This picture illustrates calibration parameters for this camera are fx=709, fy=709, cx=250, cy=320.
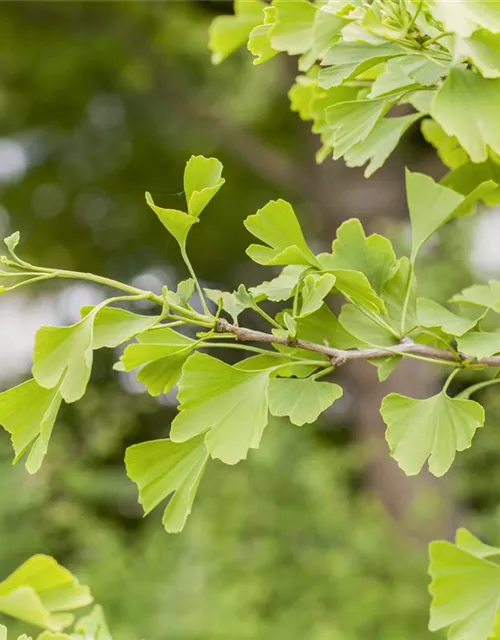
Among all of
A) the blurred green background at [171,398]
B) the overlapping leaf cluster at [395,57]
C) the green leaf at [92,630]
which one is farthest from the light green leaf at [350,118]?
the blurred green background at [171,398]

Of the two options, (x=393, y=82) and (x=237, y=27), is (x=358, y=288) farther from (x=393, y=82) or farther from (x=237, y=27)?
(x=237, y=27)

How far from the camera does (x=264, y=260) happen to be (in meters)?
0.31

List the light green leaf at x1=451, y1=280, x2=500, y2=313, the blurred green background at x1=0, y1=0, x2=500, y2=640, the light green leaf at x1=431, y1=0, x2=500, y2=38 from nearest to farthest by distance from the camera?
the light green leaf at x1=431, y1=0, x2=500, y2=38 → the light green leaf at x1=451, y1=280, x2=500, y2=313 → the blurred green background at x1=0, y1=0, x2=500, y2=640

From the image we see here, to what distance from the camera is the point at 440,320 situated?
0.33 m

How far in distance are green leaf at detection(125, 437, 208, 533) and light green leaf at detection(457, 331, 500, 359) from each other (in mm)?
116

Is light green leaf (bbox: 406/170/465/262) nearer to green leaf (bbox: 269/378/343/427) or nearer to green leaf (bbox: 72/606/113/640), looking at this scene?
green leaf (bbox: 269/378/343/427)

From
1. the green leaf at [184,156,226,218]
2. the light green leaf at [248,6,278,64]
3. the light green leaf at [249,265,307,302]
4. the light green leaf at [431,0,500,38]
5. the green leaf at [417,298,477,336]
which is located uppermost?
the light green leaf at [431,0,500,38]

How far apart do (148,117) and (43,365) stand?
6.55 ft

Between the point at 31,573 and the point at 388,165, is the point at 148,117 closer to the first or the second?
the point at 388,165

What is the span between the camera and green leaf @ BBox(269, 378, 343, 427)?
29cm

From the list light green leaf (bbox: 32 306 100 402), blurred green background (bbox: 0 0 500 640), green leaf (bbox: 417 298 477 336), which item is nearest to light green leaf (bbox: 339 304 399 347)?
green leaf (bbox: 417 298 477 336)

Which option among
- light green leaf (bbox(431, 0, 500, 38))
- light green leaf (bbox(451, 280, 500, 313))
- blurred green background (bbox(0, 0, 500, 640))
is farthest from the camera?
blurred green background (bbox(0, 0, 500, 640))

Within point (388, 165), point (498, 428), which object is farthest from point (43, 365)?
point (388, 165)

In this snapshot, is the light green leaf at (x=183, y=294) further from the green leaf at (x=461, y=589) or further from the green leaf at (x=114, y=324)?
the green leaf at (x=461, y=589)
